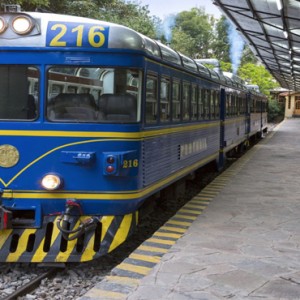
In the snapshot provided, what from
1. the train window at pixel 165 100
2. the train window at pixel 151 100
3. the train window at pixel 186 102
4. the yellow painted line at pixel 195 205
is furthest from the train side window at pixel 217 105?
the train window at pixel 151 100

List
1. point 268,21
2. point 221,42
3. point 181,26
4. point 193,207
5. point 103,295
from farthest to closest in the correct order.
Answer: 1. point 181,26
2. point 221,42
3. point 268,21
4. point 193,207
5. point 103,295

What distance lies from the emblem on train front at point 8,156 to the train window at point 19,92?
317 mm

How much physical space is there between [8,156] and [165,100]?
2.30m

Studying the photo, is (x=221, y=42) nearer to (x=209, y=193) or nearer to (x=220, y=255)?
(x=209, y=193)

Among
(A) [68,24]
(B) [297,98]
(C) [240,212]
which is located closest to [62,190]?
(A) [68,24]

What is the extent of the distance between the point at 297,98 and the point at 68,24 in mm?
58777

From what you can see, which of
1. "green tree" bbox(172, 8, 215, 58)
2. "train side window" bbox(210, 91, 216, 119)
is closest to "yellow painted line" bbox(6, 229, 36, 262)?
"train side window" bbox(210, 91, 216, 119)

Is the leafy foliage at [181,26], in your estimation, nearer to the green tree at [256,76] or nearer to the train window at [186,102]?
the green tree at [256,76]

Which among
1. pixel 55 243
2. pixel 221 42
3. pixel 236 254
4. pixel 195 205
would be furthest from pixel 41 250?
pixel 221 42

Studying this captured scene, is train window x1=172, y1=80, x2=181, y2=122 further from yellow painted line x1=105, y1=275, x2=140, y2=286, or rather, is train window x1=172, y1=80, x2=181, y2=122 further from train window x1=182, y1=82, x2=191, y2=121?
yellow painted line x1=105, y1=275, x2=140, y2=286

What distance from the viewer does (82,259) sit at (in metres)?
4.89

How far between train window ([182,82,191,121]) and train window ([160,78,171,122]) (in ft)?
2.96

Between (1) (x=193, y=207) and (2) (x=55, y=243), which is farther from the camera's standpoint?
(1) (x=193, y=207)

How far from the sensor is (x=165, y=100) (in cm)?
644
